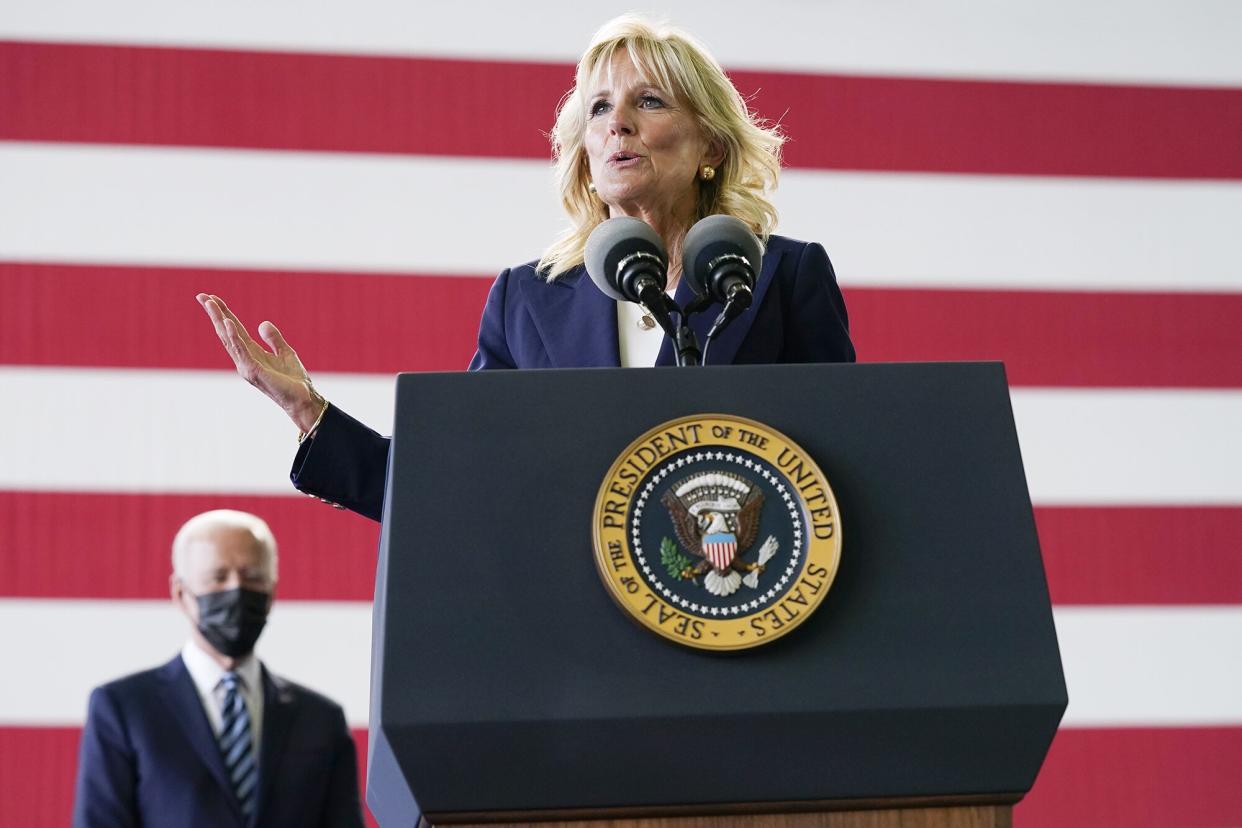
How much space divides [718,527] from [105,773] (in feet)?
4.42

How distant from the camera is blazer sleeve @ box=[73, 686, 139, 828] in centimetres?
186

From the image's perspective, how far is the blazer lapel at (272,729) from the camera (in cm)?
195

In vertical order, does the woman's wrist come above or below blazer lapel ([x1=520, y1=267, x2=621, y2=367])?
below

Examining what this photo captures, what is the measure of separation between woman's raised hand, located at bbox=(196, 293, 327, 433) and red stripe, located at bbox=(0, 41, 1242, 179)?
1.93 meters

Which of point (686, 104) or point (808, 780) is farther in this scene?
point (686, 104)

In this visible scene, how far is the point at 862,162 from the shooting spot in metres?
3.28

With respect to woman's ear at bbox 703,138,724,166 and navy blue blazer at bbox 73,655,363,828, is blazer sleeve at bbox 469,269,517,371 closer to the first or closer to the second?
woman's ear at bbox 703,138,724,166

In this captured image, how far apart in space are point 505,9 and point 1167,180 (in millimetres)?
1688

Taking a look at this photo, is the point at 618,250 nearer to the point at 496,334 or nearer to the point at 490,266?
the point at 496,334

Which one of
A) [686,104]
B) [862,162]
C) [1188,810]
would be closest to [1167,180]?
[862,162]

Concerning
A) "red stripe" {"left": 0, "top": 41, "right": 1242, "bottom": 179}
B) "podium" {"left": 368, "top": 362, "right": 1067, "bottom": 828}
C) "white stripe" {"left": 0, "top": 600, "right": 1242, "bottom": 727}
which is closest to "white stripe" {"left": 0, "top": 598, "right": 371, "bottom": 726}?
"white stripe" {"left": 0, "top": 600, "right": 1242, "bottom": 727}

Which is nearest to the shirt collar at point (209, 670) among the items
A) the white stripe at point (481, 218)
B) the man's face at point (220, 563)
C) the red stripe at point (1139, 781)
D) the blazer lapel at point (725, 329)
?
the man's face at point (220, 563)

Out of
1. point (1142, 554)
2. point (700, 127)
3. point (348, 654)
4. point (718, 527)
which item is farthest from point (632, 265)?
point (1142, 554)

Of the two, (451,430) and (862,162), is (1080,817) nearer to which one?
(862,162)
